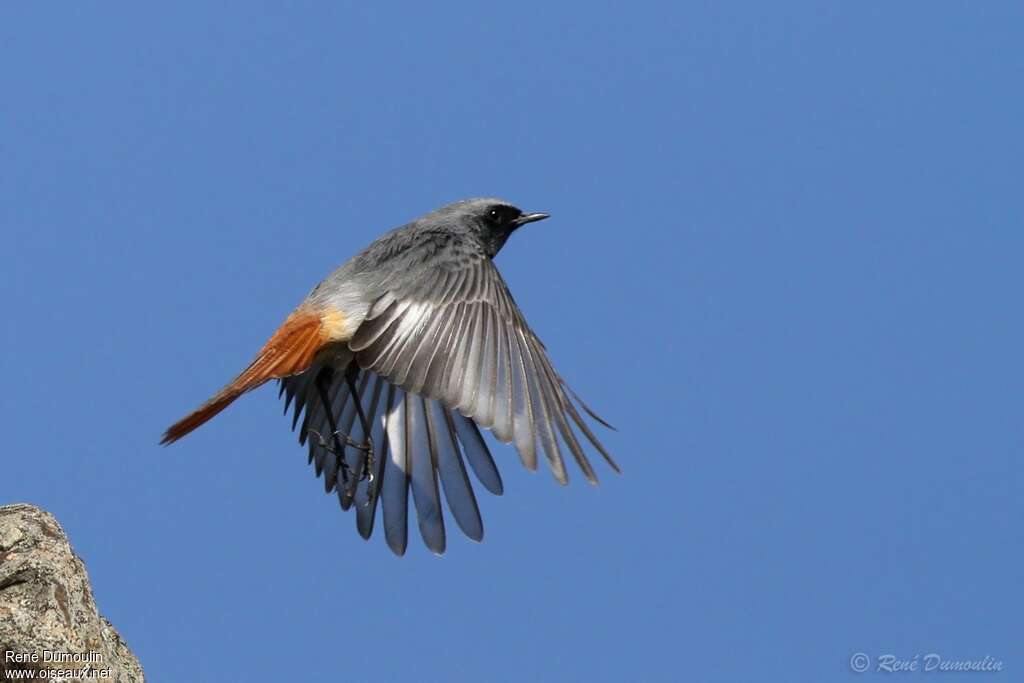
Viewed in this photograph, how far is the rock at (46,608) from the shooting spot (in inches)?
190

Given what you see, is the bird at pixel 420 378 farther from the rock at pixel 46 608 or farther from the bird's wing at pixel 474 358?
the rock at pixel 46 608

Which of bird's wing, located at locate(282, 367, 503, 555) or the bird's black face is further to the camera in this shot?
the bird's black face

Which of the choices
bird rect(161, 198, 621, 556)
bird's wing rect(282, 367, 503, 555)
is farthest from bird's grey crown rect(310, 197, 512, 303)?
bird's wing rect(282, 367, 503, 555)

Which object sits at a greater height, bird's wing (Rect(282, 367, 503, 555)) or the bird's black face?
the bird's black face

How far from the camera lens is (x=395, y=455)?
26.2 ft

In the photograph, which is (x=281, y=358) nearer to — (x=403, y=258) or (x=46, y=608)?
(x=403, y=258)

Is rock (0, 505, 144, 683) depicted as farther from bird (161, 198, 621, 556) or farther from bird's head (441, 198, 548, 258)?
bird's head (441, 198, 548, 258)

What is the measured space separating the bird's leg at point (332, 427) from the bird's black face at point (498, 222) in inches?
52.9

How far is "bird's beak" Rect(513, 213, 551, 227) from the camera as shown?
8.52m

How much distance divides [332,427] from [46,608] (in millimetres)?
2925

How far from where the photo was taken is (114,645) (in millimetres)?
5254

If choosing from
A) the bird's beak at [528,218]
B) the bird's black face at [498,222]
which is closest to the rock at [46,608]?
the bird's black face at [498,222]

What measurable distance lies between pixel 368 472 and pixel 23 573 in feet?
10.3

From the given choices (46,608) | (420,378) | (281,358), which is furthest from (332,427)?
(46,608)
